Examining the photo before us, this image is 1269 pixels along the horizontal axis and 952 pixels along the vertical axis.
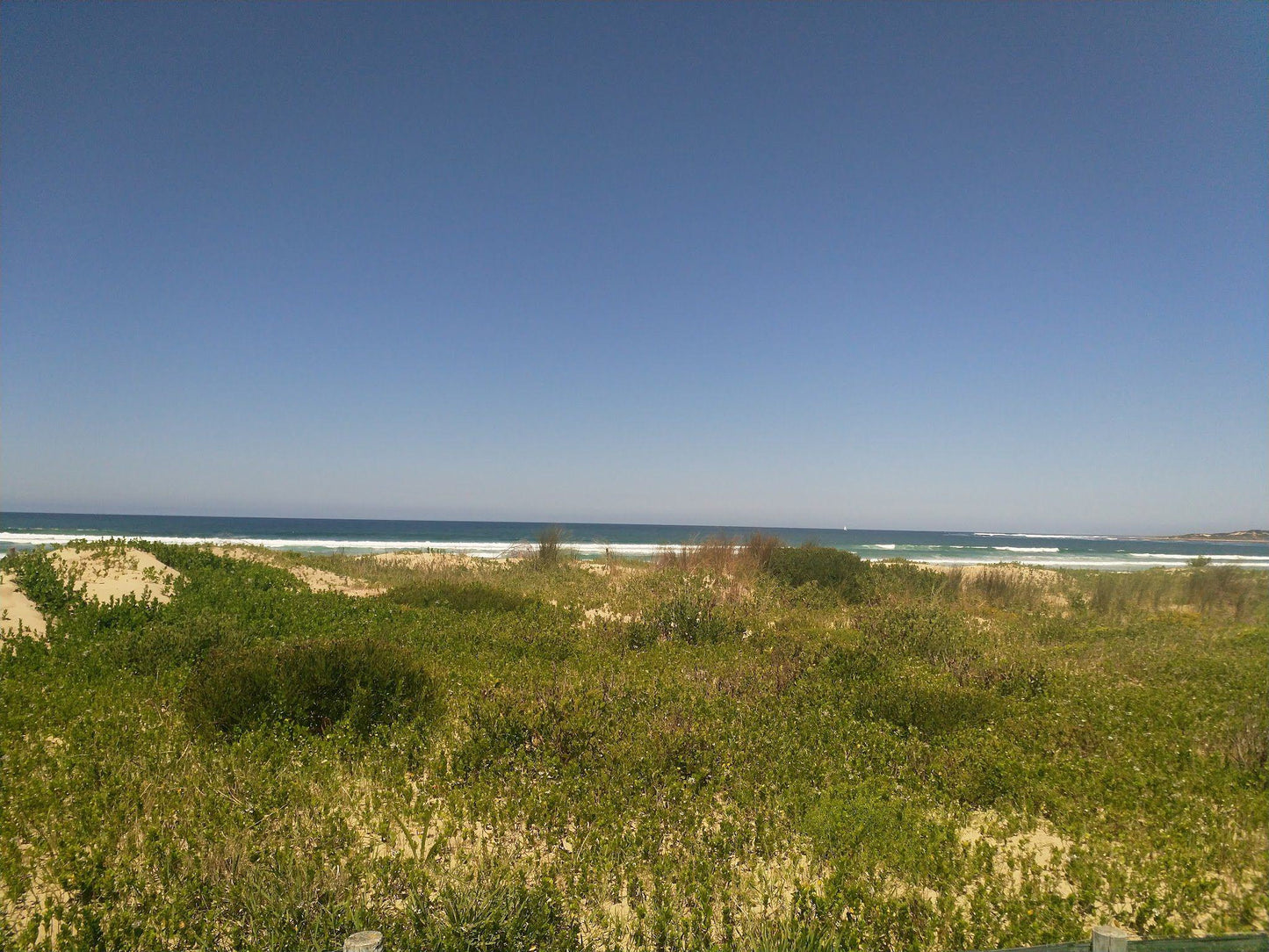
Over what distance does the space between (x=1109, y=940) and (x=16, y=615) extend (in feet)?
45.6

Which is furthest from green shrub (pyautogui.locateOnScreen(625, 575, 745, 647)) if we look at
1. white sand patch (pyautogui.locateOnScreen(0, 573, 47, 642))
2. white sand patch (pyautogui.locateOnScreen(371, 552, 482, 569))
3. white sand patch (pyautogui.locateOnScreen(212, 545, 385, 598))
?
white sand patch (pyautogui.locateOnScreen(371, 552, 482, 569))

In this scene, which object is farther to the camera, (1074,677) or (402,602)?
(402,602)

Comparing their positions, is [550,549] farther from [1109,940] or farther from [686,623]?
[1109,940]

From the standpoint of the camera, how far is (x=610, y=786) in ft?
17.1

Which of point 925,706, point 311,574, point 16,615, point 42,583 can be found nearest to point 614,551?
point 311,574

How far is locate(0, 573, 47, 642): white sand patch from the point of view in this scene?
9.37 metres

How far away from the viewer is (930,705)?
737 centimetres

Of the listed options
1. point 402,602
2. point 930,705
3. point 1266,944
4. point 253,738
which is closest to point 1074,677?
point 930,705

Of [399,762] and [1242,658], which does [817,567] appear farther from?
[399,762]

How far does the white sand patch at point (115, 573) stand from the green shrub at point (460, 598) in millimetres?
4331

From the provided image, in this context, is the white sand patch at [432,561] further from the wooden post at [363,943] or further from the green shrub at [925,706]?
the wooden post at [363,943]

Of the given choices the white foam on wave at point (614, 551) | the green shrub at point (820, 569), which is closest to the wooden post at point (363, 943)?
the green shrub at point (820, 569)

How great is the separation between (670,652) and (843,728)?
362 cm

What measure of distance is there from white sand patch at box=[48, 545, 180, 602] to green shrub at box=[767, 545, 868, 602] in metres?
13.8
